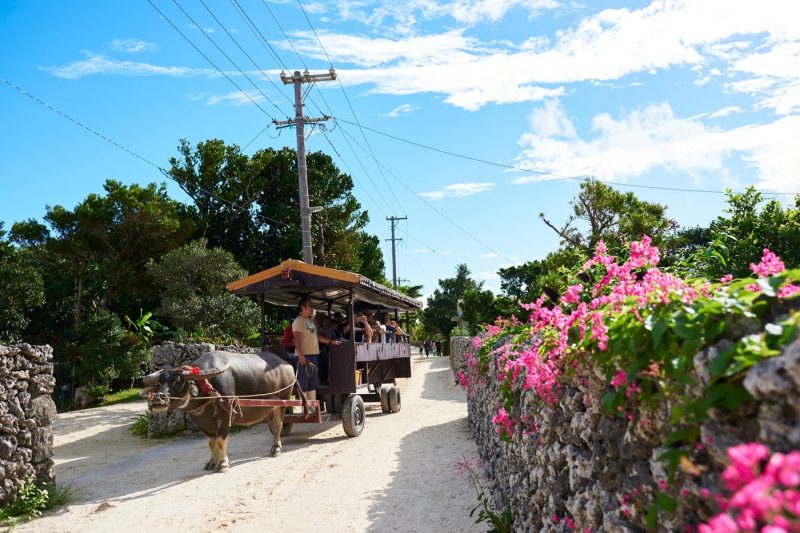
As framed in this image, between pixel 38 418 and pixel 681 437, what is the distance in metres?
7.53

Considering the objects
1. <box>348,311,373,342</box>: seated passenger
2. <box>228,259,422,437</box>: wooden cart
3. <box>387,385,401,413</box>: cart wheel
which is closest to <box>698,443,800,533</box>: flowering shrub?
<box>228,259,422,437</box>: wooden cart

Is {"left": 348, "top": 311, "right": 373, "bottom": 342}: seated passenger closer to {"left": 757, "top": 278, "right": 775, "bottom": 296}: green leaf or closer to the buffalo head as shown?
the buffalo head

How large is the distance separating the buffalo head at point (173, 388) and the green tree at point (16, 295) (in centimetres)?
1554

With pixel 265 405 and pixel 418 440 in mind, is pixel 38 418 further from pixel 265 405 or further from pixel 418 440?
pixel 418 440

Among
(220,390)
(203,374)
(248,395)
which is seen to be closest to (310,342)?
(248,395)

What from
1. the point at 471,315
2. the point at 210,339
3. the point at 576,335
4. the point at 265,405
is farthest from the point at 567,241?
the point at 576,335

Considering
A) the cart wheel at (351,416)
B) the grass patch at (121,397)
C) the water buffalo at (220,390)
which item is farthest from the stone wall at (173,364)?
the grass patch at (121,397)

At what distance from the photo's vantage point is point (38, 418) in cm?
751

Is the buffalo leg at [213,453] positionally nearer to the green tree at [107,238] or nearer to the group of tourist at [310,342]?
the group of tourist at [310,342]

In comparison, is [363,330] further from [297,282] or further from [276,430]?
[276,430]

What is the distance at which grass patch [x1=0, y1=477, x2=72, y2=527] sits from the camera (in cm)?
680

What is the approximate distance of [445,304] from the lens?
205ft

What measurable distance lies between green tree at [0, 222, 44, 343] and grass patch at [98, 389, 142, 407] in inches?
138

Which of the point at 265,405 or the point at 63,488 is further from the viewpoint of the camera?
the point at 265,405
